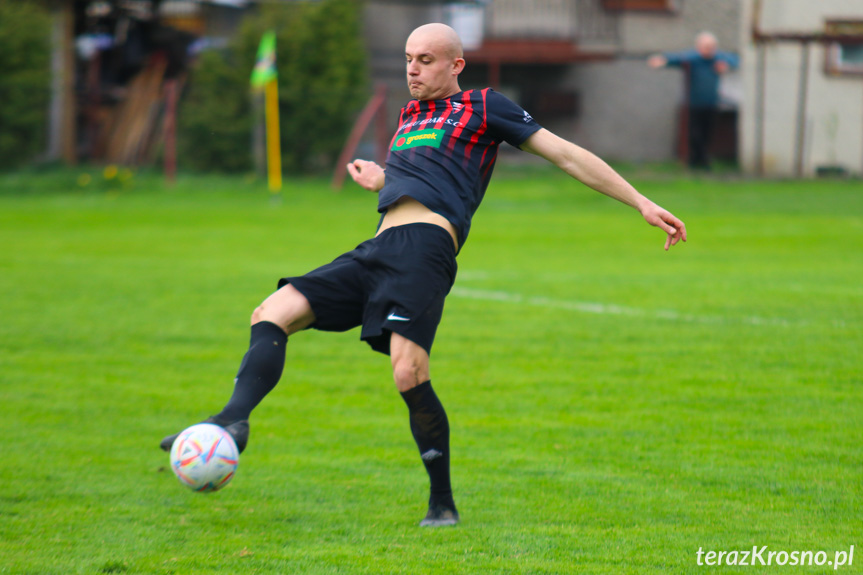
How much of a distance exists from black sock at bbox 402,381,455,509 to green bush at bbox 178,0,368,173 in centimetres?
1954

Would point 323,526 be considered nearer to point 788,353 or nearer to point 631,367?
point 631,367

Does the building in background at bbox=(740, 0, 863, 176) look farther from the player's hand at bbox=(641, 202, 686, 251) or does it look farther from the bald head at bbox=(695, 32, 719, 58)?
the player's hand at bbox=(641, 202, 686, 251)

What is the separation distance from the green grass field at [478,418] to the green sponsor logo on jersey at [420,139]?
1.42 m

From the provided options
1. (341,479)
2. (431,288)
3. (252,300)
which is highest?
(431,288)

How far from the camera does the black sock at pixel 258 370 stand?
147 inches

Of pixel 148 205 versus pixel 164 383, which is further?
pixel 148 205

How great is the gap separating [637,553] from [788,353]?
3979mm

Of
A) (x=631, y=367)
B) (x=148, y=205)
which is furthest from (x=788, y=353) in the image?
(x=148, y=205)

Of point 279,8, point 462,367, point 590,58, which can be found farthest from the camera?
point 590,58

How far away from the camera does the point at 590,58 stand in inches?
1053

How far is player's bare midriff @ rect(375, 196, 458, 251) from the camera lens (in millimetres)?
4012

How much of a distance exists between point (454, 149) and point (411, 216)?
1.01 ft

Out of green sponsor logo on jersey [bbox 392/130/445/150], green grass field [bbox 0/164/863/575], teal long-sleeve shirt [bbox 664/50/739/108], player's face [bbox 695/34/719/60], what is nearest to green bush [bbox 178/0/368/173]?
teal long-sleeve shirt [bbox 664/50/739/108]

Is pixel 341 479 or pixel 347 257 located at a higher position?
pixel 347 257
